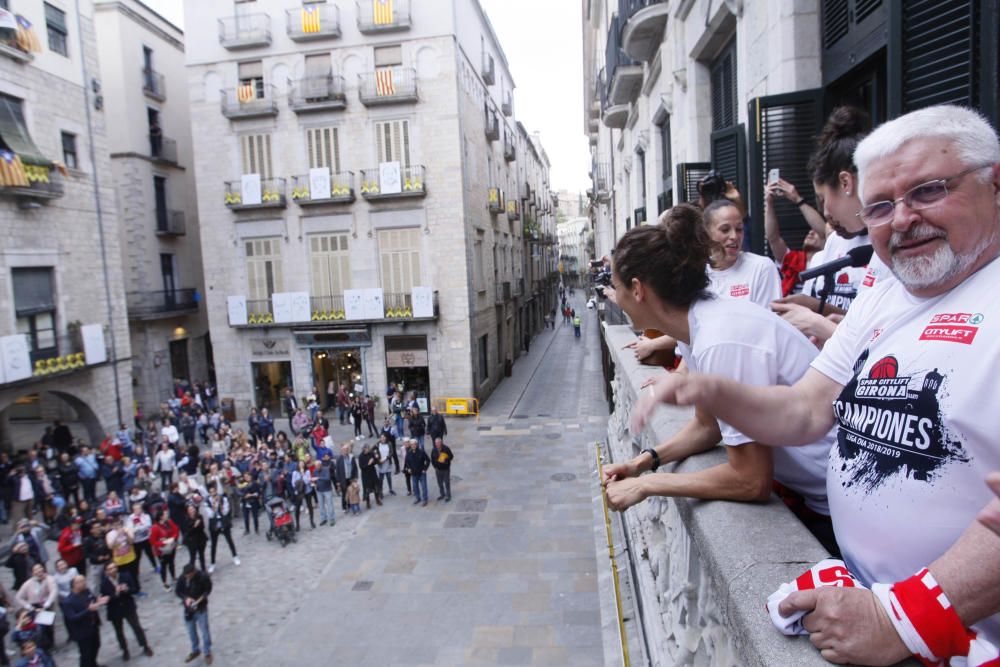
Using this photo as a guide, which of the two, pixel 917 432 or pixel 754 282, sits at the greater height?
pixel 754 282

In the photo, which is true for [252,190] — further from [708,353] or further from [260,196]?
[708,353]

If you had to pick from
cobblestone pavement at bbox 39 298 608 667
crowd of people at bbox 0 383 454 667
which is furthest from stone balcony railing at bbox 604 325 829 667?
crowd of people at bbox 0 383 454 667

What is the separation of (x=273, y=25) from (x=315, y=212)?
7.34m

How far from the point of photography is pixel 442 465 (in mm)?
14570

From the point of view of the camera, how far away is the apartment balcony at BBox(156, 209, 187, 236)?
86.4 ft

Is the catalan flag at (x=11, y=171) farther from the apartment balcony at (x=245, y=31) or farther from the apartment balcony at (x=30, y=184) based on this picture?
the apartment balcony at (x=245, y=31)

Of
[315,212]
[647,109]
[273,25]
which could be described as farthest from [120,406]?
[647,109]

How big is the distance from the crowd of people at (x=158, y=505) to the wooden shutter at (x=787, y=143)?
9.38 metres

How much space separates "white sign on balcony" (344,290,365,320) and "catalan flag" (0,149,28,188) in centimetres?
1014

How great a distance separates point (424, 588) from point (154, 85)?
26.0 meters

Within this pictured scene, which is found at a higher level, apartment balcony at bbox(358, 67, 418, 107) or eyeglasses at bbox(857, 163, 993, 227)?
apartment balcony at bbox(358, 67, 418, 107)

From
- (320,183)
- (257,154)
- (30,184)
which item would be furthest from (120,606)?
(257,154)

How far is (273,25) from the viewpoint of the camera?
76.5 ft

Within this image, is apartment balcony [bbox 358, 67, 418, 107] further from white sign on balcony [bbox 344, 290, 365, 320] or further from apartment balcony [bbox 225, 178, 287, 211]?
white sign on balcony [bbox 344, 290, 365, 320]
